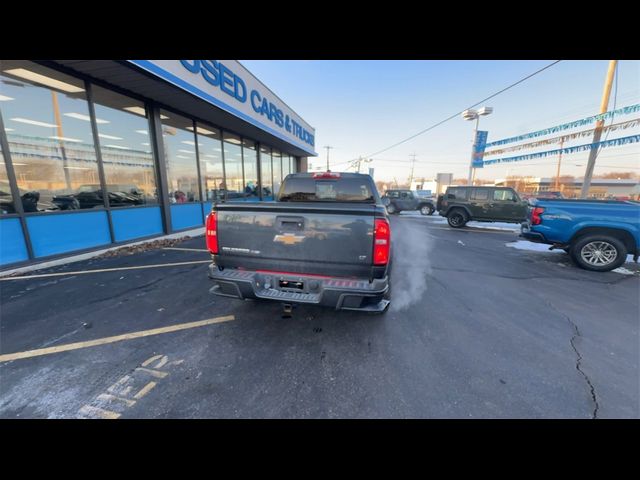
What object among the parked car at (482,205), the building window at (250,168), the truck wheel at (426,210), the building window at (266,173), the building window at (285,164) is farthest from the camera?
the truck wheel at (426,210)

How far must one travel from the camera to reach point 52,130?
18.3 ft

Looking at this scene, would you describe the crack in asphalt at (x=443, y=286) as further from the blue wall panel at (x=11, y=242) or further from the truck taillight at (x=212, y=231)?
the blue wall panel at (x=11, y=242)

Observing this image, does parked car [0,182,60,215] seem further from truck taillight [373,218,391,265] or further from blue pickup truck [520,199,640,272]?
blue pickup truck [520,199,640,272]

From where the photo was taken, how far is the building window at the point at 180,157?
8.45m

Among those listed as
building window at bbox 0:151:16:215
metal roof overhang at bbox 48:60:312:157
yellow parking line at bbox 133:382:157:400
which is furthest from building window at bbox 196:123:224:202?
yellow parking line at bbox 133:382:157:400

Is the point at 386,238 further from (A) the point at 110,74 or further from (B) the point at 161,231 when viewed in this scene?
(B) the point at 161,231

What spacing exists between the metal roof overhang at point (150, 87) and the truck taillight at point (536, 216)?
9.82 meters

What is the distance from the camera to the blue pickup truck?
5.32m

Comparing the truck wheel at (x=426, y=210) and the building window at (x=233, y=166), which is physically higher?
the building window at (x=233, y=166)

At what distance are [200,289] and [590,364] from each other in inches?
212

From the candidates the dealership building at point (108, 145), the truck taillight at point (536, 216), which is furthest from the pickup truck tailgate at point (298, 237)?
the truck taillight at point (536, 216)

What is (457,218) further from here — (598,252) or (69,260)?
(69,260)

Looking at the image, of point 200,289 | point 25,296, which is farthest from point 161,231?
point 200,289

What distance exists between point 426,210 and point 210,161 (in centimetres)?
1525
